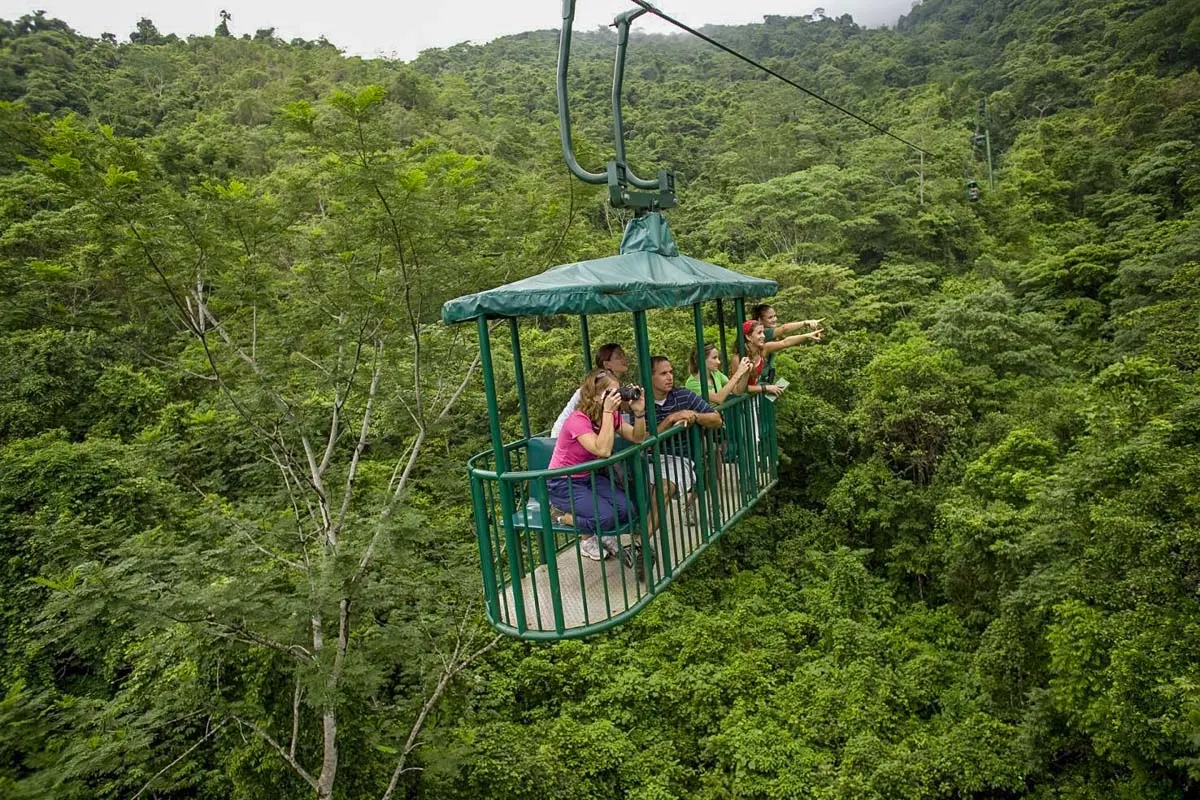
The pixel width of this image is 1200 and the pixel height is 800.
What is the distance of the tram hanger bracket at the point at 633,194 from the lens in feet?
11.0

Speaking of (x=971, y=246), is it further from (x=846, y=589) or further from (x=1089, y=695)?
(x=1089, y=695)

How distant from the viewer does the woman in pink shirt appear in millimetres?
3082

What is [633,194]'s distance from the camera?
3.51m

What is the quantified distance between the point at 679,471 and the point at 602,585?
0.75 m

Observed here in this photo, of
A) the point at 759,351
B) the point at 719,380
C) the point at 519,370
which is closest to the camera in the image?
the point at 519,370

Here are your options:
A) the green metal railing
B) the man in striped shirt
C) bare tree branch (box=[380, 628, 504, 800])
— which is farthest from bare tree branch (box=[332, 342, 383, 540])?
the man in striped shirt

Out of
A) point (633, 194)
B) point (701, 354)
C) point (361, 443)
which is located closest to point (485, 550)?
point (701, 354)

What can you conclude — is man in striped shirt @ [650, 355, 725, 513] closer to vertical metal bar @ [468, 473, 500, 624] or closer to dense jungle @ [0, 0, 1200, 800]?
vertical metal bar @ [468, 473, 500, 624]

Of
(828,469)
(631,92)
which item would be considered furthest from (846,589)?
(631,92)

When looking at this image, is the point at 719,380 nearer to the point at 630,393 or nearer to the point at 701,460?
the point at 701,460

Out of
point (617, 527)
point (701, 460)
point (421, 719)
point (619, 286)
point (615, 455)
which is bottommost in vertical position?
point (421, 719)

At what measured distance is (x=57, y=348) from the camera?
38.5ft

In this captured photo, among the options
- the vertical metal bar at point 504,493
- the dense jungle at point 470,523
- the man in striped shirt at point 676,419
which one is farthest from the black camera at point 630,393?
the dense jungle at point 470,523

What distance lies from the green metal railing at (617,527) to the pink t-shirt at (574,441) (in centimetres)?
12
